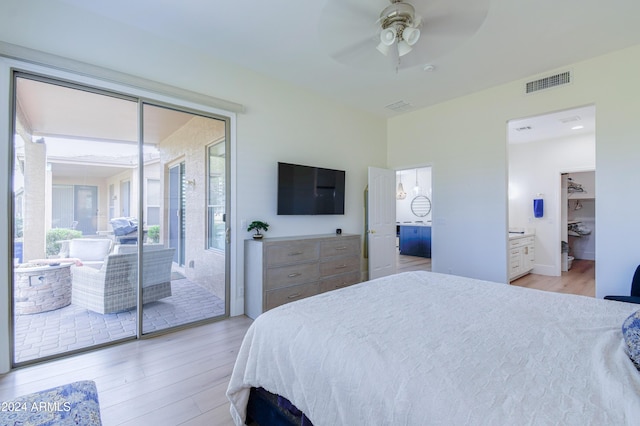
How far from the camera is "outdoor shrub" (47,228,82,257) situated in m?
2.49

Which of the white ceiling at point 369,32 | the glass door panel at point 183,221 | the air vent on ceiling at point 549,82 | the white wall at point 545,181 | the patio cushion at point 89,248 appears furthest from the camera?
the white wall at point 545,181

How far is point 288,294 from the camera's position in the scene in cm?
344

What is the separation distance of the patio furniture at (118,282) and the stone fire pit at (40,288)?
76 millimetres

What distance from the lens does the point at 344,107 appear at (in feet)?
15.5

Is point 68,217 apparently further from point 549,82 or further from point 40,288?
point 549,82

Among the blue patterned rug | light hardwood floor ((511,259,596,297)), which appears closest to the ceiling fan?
the blue patterned rug

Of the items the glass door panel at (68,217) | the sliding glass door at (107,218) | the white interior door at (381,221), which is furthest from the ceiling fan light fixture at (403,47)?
the white interior door at (381,221)

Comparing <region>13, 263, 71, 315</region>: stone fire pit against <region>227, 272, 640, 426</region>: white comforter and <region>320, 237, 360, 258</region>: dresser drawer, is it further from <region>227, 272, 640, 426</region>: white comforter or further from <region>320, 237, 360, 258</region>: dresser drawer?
<region>320, 237, 360, 258</region>: dresser drawer

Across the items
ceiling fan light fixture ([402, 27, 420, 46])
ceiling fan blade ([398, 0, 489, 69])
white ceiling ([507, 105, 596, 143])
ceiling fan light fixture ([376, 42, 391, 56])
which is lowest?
ceiling fan light fixture ([402, 27, 420, 46])

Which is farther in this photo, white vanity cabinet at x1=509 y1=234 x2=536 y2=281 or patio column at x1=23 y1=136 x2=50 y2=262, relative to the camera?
white vanity cabinet at x1=509 y1=234 x2=536 y2=281

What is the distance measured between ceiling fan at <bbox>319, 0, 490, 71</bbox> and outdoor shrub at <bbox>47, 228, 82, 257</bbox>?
277 centimetres

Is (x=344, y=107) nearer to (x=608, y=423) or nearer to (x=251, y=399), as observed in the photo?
(x=251, y=399)

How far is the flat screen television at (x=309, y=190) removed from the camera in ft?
12.5

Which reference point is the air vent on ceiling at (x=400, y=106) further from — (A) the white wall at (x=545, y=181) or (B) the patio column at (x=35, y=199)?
(B) the patio column at (x=35, y=199)
